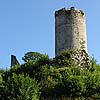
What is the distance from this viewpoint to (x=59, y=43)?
39.6 metres

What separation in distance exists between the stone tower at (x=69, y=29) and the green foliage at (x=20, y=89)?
11.7 meters

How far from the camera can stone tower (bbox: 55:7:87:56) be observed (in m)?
39.6

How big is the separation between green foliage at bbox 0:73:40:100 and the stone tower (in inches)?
460

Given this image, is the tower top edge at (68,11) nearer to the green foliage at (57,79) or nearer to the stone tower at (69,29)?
the stone tower at (69,29)

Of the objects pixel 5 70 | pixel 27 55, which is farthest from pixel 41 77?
pixel 27 55

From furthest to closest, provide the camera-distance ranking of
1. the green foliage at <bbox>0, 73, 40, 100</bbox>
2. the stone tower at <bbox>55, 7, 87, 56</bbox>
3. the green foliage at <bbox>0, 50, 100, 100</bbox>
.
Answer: the stone tower at <bbox>55, 7, 87, 56</bbox>
the green foliage at <bbox>0, 50, 100, 100</bbox>
the green foliage at <bbox>0, 73, 40, 100</bbox>

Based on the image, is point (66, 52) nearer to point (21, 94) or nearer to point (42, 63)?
point (42, 63)

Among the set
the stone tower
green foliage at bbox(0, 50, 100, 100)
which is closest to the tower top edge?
the stone tower

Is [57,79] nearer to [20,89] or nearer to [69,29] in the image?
[20,89]

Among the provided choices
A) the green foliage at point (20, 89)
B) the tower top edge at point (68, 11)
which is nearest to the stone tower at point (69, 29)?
the tower top edge at point (68, 11)

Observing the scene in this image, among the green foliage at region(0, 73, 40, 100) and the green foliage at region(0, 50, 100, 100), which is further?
the green foliage at region(0, 50, 100, 100)

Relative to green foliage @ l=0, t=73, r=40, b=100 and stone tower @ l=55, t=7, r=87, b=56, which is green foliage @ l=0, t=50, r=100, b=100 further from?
stone tower @ l=55, t=7, r=87, b=56

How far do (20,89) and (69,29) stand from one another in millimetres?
14535

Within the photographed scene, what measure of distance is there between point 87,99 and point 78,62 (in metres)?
8.97
